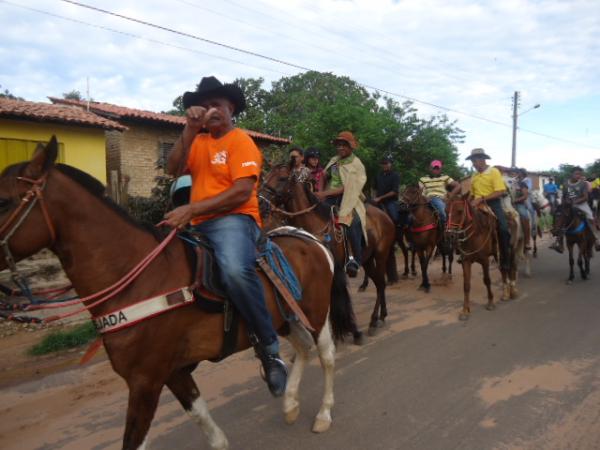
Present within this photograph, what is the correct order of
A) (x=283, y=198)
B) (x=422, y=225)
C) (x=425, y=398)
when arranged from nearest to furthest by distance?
(x=425, y=398) < (x=283, y=198) < (x=422, y=225)

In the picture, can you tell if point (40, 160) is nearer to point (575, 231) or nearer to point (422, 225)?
point (422, 225)

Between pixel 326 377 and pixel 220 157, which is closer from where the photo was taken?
pixel 220 157

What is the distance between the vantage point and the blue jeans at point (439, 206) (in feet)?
30.8

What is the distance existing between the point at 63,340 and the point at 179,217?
4.60 metres

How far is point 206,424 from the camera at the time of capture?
3.16 metres

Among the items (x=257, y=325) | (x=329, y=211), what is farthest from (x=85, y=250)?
(x=329, y=211)

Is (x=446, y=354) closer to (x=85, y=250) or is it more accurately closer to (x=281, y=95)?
(x=85, y=250)

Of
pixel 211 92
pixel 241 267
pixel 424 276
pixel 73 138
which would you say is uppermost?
pixel 73 138

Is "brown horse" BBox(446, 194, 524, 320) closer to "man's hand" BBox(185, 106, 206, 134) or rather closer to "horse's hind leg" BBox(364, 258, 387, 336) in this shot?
"horse's hind leg" BBox(364, 258, 387, 336)

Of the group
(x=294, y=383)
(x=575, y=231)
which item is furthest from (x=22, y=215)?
(x=575, y=231)

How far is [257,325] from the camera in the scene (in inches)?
112

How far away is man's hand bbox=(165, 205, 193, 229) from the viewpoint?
8.34 ft

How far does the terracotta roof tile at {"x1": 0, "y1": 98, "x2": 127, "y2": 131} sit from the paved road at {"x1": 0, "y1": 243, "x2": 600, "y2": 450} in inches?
346

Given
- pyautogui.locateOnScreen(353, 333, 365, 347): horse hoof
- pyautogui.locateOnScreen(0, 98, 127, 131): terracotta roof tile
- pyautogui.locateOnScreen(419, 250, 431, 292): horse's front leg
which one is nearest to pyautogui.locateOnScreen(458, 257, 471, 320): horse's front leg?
pyautogui.locateOnScreen(419, 250, 431, 292): horse's front leg
